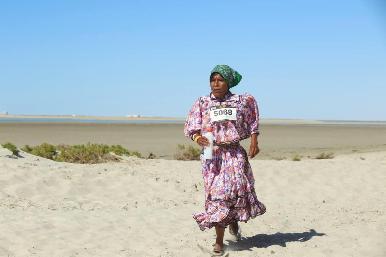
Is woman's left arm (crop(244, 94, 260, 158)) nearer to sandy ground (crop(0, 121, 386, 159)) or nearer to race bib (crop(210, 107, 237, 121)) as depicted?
race bib (crop(210, 107, 237, 121))

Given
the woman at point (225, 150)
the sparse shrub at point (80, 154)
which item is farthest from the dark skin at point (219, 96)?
the sparse shrub at point (80, 154)

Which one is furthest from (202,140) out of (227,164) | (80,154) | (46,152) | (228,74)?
(46,152)

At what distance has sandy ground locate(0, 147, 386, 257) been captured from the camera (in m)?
6.81

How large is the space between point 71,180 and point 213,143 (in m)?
6.03

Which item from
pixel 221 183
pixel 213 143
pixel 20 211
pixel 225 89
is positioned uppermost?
pixel 225 89

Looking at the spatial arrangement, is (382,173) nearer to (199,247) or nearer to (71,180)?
(71,180)

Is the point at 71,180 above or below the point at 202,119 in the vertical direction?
below

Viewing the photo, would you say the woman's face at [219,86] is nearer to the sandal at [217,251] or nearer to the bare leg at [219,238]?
the bare leg at [219,238]

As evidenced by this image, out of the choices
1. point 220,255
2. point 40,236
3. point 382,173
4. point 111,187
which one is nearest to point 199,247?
point 220,255

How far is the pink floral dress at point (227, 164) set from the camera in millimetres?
6352

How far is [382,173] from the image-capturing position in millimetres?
14406

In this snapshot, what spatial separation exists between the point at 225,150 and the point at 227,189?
445mm

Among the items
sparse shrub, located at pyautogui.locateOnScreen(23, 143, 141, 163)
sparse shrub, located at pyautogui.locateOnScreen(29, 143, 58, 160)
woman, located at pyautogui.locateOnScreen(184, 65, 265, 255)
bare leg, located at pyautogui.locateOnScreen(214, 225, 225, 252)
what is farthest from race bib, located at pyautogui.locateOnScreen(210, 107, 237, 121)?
sparse shrub, located at pyautogui.locateOnScreen(29, 143, 58, 160)

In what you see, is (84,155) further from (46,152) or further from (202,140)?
(202,140)
